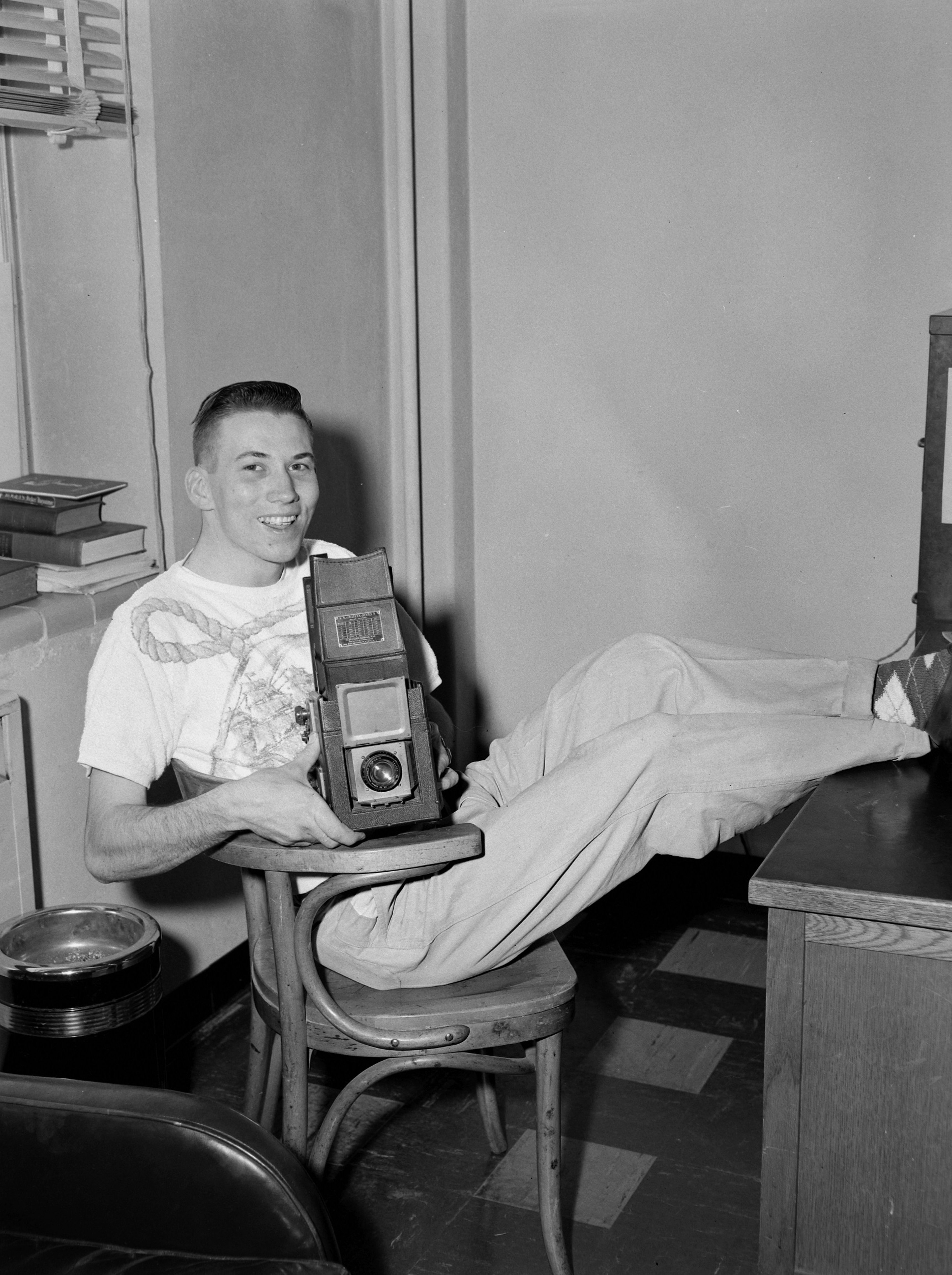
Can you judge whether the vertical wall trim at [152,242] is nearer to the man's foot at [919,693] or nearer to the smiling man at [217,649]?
the smiling man at [217,649]

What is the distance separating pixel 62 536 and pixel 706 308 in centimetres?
153

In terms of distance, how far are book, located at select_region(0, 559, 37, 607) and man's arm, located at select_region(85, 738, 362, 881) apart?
566mm

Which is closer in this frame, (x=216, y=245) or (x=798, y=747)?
(x=798, y=747)

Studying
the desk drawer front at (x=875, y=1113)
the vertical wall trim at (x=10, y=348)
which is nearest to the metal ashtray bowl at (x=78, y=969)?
the vertical wall trim at (x=10, y=348)

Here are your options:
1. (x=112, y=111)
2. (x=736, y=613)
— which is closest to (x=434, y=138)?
(x=112, y=111)

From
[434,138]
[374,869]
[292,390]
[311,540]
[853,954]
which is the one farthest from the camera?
[434,138]

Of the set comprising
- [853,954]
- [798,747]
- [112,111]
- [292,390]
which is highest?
[112,111]

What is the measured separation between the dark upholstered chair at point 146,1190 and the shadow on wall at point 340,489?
65.6 inches

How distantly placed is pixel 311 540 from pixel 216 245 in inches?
26.6

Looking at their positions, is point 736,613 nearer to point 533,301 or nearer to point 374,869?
point 533,301

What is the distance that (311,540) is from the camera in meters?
2.28

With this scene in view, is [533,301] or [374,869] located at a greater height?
[533,301]

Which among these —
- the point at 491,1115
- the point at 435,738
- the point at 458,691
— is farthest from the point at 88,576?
the point at 458,691

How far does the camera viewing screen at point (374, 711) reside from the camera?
1.70m
